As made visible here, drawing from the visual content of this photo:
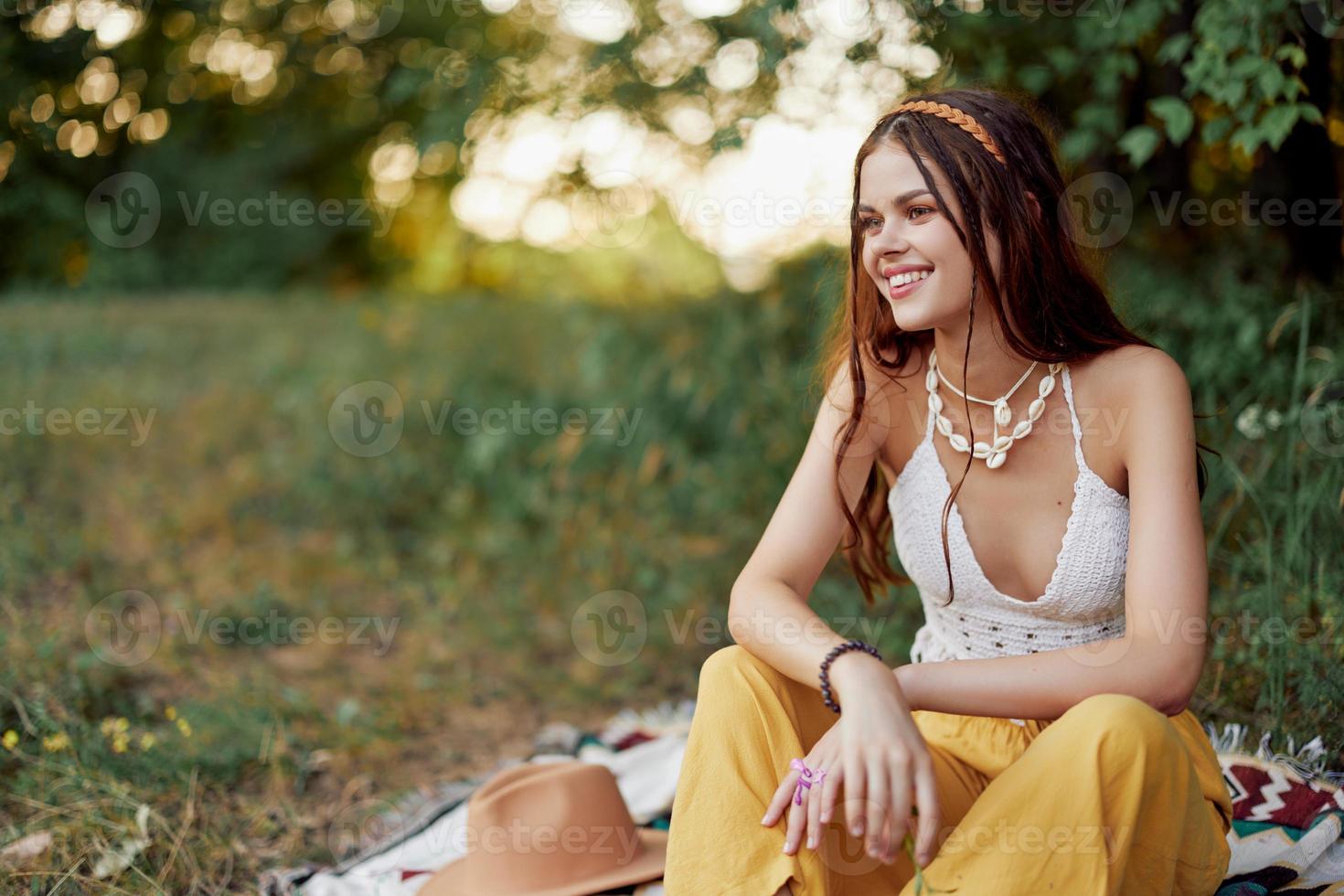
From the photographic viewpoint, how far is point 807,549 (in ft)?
6.81

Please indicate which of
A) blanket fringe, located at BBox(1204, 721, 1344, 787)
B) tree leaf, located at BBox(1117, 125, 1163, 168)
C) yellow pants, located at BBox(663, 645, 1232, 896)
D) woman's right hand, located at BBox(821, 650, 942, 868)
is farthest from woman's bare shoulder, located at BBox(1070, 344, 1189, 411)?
tree leaf, located at BBox(1117, 125, 1163, 168)

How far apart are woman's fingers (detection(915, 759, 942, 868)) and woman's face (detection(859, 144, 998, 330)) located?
0.78 meters

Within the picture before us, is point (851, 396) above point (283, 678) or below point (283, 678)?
above

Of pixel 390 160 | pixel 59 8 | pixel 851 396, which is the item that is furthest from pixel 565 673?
pixel 390 160

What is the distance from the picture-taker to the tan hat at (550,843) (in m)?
2.22

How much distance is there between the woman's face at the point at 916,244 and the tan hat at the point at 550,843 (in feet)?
3.96

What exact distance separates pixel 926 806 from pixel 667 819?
129 centimetres

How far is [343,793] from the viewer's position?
9.90 feet

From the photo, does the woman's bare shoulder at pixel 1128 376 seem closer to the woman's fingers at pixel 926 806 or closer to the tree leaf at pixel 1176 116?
the woman's fingers at pixel 926 806

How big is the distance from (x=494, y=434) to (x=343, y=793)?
89.4 inches

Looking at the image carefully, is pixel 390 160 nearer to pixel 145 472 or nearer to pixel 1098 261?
pixel 145 472

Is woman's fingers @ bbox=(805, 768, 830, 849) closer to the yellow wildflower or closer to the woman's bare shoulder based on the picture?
the woman's bare shoulder

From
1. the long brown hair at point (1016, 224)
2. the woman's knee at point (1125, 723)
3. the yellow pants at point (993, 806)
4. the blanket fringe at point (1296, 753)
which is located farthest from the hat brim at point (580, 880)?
the blanket fringe at point (1296, 753)

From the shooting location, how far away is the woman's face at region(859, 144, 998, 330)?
6.26 feet
